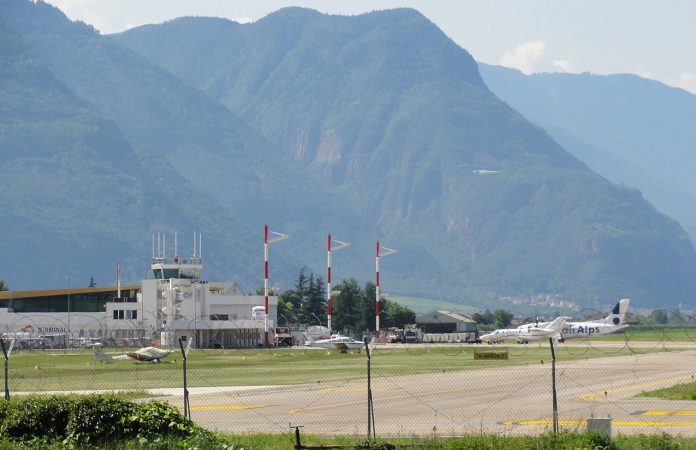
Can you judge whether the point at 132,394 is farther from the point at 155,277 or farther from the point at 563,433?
the point at 155,277

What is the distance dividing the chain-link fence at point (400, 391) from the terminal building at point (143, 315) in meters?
55.8

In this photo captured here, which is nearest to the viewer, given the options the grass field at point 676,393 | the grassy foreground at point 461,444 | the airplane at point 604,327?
the grassy foreground at point 461,444

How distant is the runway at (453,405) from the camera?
39531 mm

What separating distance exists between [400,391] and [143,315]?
110035 millimetres

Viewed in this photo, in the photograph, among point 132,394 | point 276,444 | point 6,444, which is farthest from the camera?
point 132,394

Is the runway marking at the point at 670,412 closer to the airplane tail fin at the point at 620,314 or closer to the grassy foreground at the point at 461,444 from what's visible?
the grassy foreground at the point at 461,444

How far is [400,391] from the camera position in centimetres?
5522

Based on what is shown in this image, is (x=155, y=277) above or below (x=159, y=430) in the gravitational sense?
above

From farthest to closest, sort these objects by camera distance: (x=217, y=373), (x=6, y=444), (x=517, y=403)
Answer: (x=217, y=373) → (x=517, y=403) → (x=6, y=444)

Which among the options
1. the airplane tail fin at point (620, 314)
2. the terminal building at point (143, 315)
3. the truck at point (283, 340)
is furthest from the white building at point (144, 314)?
the airplane tail fin at point (620, 314)

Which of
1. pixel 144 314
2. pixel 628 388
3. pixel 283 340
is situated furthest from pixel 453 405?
pixel 144 314

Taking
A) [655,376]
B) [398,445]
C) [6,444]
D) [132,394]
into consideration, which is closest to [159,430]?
[6,444]

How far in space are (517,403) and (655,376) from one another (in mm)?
19784

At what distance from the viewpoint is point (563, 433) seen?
3098cm
